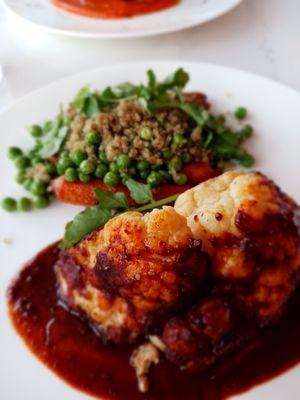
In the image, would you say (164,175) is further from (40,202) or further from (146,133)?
(40,202)

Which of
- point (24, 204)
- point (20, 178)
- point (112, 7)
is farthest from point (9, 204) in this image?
point (112, 7)

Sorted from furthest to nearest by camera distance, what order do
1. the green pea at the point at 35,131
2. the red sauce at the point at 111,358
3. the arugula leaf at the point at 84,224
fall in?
1. the green pea at the point at 35,131
2. the arugula leaf at the point at 84,224
3. the red sauce at the point at 111,358

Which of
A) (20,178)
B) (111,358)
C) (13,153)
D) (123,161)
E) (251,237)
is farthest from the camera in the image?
(13,153)

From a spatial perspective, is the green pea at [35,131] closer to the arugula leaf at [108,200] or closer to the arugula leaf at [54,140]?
the arugula leaf at [54,140]

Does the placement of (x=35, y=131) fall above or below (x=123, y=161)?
above

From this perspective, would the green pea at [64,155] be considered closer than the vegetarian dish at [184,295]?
No

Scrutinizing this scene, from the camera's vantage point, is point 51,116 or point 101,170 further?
point 51,116

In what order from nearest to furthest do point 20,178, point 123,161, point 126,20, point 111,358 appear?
1. point 111,358
2. point 123,161
3. point 20,178
4. point 126,20

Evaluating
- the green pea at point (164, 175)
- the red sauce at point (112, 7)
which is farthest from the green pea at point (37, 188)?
the red sauce at point (112, 7)

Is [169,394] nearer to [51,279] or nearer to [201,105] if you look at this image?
[51,279]
